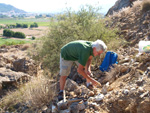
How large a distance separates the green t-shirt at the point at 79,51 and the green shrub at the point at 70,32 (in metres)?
2.03

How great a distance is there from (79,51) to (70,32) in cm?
296

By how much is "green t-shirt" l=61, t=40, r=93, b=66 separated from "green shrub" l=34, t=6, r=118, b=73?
2026 millimetres

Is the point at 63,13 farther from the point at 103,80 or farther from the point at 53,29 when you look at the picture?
the point at 103,80

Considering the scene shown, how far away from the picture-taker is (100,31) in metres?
5.96

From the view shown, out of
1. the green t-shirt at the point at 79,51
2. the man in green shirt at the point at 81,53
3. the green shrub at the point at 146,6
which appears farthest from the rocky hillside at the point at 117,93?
the green shrub at the point at 146,6

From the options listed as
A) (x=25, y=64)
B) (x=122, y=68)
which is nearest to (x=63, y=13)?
(x=25, y=64)

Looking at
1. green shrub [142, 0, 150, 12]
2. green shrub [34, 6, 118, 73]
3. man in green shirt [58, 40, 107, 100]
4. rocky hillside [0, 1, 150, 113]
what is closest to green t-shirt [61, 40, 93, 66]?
man in green shirt [58, 40, 107, 100]

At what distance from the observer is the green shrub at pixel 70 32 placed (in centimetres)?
574

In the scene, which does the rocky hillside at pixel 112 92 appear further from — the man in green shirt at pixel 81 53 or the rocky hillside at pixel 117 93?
the man in green shirt at pixel 81 53

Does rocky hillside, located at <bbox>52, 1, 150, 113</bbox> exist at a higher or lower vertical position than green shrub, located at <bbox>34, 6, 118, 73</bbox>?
lower

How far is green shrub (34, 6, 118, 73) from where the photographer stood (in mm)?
5738

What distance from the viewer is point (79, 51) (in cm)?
309

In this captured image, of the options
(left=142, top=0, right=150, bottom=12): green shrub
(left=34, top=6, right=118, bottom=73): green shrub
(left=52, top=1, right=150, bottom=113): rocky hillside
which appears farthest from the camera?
(left=142, top=0, right=150, bottom=12): green shrub

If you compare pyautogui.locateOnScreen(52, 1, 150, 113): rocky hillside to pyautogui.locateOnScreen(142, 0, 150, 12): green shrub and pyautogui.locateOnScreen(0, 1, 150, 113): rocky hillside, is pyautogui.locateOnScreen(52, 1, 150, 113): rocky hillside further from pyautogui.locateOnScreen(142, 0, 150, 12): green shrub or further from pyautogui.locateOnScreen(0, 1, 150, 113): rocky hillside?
pyautogui.locateOnScreen(142, 0, 150, 12): green shrub
